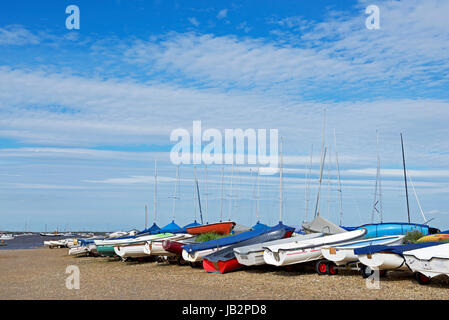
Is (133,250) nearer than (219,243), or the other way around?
(219,243)

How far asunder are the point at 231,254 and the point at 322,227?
7116 mm

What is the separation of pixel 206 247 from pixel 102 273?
17.3ft

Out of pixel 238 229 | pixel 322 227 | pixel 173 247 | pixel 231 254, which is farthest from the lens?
pixel 238 229

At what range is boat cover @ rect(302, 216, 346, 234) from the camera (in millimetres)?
26609

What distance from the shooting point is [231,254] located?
71.8ft

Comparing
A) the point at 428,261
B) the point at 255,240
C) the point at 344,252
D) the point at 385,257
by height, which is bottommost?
the point at 255,240

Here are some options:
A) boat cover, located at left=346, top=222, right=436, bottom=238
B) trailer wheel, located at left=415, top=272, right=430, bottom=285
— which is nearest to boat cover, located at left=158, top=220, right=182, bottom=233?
boat cover, located at left=346, top=222, right=436, bottom=238

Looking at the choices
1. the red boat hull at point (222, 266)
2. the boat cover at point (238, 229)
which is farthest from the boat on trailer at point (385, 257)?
the boat cover at point (238, 229)

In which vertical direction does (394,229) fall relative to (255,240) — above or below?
below

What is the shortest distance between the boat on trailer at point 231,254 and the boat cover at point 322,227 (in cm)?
329

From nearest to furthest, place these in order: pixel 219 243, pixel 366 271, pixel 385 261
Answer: pixel 385 261 < pixel 366 271 < pixel 219 243

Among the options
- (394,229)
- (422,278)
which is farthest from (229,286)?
(394,229)

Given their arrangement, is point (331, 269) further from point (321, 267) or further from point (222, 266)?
point (222, 266)
